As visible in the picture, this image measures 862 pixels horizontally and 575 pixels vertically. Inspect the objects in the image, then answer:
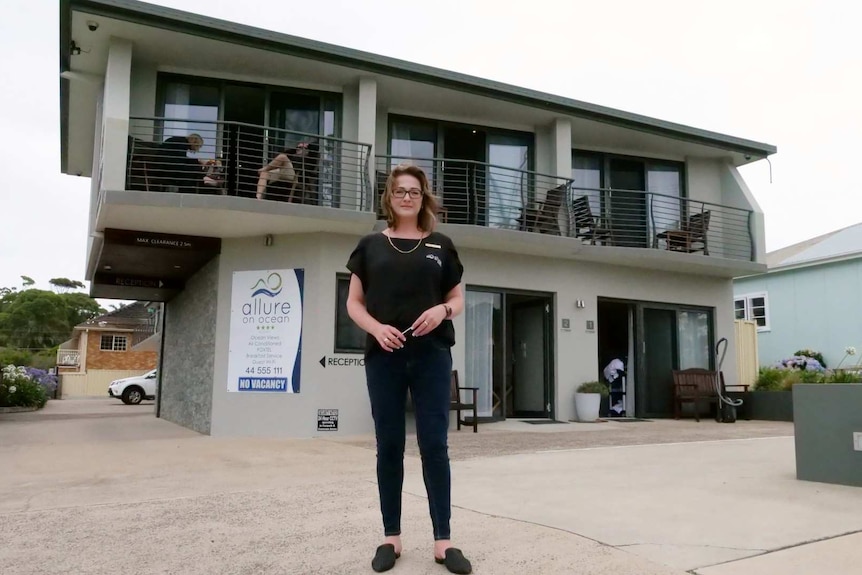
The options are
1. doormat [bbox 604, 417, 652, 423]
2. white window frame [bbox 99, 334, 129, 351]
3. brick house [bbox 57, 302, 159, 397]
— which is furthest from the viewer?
white window frame [bbox 99, 334, 129, 351]

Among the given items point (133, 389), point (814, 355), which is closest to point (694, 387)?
point (814, 355)

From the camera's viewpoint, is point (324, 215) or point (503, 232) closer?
point (324, 215)

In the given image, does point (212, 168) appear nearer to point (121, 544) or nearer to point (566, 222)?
point (566, 222)

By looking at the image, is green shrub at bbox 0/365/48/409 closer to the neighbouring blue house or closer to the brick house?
the brick house

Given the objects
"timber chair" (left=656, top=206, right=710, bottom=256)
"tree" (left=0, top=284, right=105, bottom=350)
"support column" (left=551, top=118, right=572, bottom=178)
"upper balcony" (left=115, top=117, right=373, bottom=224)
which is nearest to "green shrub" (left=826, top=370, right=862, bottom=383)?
"upper balcony" (left=115, top=117, right=373, bottom=224)

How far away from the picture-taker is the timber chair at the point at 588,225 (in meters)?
11.7

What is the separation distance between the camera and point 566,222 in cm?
1126

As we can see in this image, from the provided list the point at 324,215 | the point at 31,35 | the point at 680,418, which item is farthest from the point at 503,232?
the point at 31,35

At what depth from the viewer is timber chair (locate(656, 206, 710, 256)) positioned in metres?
12.4

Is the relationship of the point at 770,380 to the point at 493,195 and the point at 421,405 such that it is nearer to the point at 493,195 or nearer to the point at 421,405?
the point at 493,195

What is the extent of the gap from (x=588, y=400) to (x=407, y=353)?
8.92 meters

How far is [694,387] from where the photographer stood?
1198cm

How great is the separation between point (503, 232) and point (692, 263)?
4.05 m

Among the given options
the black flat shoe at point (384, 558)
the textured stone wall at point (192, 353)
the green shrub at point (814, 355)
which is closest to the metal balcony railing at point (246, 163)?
the textured stone wall at point (192, 353)
